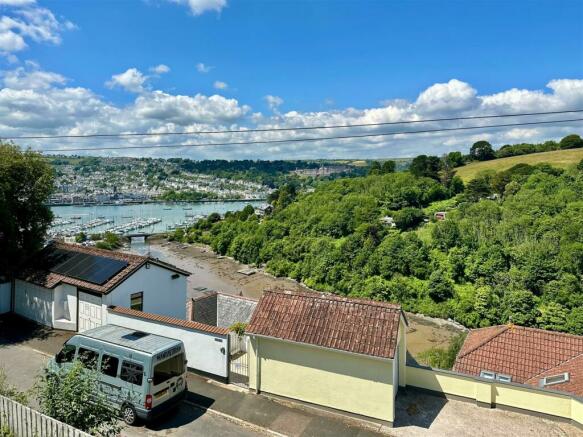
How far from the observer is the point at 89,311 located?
45.2 feet

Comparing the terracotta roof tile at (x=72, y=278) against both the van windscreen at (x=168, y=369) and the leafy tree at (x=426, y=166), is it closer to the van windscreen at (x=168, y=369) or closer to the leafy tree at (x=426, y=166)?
the van windscreen at (x=168, y=369)

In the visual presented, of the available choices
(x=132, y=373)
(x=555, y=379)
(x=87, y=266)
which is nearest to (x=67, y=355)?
(x=132, y=373)

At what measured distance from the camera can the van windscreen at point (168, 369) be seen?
830cm

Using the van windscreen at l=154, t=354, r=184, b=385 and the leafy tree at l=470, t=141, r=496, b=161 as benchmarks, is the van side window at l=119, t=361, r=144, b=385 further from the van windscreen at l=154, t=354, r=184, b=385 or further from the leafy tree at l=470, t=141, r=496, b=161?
the leafy tree at l=470, t=141, r=496, b=161

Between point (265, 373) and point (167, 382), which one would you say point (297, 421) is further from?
point (167, 382)

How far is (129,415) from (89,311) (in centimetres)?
652

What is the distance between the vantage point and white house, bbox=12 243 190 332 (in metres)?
13.7

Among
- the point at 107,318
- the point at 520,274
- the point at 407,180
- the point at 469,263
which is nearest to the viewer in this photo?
the point at 107,318

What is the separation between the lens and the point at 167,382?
8.55 m

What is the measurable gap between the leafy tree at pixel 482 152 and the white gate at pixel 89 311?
9397 centimetres

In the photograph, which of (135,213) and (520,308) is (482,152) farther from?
(135,213)

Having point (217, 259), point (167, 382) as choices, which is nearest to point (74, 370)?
point (167, 382)

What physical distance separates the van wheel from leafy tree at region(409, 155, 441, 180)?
7717 centimetres

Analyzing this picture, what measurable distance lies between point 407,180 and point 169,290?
64.9 metres
